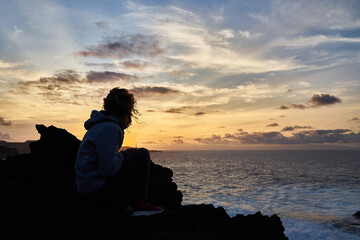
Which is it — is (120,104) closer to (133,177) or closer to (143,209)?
(133,177)

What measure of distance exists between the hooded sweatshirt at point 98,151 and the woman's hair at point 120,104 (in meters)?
0.14

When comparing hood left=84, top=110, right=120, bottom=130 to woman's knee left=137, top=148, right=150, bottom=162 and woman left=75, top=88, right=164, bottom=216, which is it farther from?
woman's knee left=137, top=148, right=150, bottom=162

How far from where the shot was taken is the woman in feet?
11.5

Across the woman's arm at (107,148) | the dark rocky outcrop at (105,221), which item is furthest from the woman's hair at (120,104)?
the dark rocky outcrop at (105,221)

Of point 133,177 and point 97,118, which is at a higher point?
point 97,118

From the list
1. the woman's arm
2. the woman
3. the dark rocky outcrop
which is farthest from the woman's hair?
the dark rocky outcrop

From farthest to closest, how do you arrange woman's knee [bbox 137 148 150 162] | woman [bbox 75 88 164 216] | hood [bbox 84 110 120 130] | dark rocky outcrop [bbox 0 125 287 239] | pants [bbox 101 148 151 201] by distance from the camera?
woman's knee [bbox 137 148 150 162] → pants [bbox 101 148 151 201] → hood [bbox 84 110 120 130] → woman [bbox 75 88 164 216] → dark rocky outcrop [bbox 0 125 287 239]

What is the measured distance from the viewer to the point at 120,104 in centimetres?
386

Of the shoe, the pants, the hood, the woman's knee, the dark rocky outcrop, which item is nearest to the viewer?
the dark rocky outcrop

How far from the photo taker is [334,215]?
696 inches

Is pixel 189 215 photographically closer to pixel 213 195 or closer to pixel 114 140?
pixel 114 140

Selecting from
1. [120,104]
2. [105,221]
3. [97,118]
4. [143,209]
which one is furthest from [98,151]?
[143,209]

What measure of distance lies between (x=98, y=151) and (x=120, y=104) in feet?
2.74

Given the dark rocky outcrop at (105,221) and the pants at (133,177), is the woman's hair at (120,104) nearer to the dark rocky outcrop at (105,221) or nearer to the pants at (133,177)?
the pants at (133,177)
